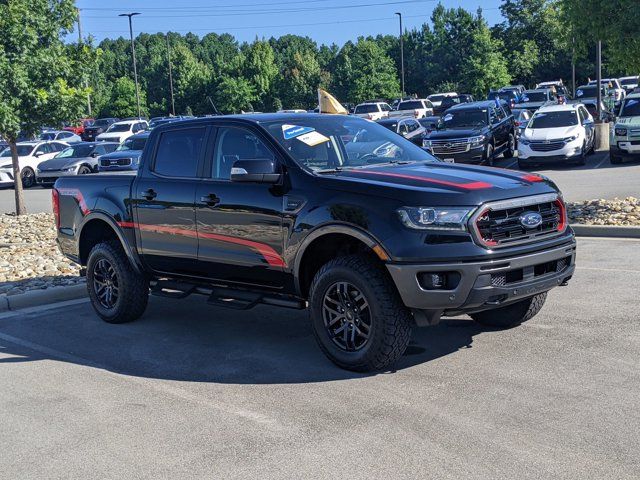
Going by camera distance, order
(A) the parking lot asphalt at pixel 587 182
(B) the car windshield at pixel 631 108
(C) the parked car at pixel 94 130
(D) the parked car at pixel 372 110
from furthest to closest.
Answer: (C) the parked car at pixel 94 130, (D) the parked car at pixel 372 110, (B) the car windshield at pixel 631 108, (A) the parking lot asphalt at pixel 587 182

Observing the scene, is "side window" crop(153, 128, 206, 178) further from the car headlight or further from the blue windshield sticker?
the car headlight

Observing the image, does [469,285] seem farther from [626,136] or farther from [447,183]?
[626,136]

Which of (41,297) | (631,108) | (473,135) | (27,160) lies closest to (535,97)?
(631,108)

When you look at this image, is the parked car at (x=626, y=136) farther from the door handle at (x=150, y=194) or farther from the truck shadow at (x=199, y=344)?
the door handle at (x=150, y=194)

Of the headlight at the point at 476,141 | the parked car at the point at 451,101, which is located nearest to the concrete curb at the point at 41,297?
the headlight at the point at 476,141

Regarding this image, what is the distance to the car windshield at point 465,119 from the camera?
78.9 feet

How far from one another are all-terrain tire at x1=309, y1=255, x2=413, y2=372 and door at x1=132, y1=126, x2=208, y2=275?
166 cm

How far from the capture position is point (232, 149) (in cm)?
709

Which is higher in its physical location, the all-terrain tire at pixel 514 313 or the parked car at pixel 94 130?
the parked car at pixel 94 130

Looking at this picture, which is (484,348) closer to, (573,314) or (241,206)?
(573,314)

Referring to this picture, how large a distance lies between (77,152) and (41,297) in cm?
2122

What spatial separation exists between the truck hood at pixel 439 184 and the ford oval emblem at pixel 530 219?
0.50 ft

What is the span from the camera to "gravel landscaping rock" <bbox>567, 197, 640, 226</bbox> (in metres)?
12.2

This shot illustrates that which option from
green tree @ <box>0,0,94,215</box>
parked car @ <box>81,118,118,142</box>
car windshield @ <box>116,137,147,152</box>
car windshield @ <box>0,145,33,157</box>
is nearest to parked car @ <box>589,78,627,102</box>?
car windshield @ <box>116,137,147,152</box>
